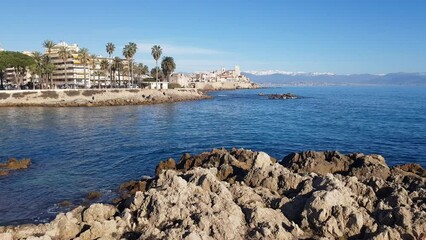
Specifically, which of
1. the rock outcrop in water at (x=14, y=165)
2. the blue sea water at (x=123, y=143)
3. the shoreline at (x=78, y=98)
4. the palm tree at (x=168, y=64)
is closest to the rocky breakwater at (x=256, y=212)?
the blue sea water at (x=123, y=143)

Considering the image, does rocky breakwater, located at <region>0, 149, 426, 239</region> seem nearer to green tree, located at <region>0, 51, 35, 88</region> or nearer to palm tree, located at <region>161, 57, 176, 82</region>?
green tree, located at <region>0, 51, 35, 88</region>

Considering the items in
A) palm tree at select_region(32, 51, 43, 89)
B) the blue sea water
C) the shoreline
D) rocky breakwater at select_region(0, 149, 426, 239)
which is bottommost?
the blue sea water

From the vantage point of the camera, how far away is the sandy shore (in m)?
97.1

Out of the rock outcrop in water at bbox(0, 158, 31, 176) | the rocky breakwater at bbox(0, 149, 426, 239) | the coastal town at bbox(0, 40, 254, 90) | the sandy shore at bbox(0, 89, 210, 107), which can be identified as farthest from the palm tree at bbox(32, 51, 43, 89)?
the rocky breakwater at bbox(0, 149, 426, 239)

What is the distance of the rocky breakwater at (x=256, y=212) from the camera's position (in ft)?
55.4

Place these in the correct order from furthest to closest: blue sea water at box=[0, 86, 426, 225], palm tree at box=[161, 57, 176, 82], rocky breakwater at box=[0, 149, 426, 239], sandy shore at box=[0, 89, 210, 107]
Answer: palm tree at box=[161, 57, 176, 82] → sandy shore at box=[0, 89, 210, 107] → blue sea water at box=[0, 86, 426, 225] → rocky breakwater at box=[0, 149, 426, 239]

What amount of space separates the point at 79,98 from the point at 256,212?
95919mm

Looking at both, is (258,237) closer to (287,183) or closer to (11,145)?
(287,183)

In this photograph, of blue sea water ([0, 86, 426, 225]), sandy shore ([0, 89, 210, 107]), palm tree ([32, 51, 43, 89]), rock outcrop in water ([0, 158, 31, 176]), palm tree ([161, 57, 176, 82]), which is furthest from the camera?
palm tree ([161, 57, 176, 82])

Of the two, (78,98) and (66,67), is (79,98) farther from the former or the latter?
(66,67)

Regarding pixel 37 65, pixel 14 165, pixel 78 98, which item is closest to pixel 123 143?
pixel 14 165

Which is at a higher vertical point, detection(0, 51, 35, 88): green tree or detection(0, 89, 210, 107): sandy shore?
detection(0, 51, 35, 88): green tree

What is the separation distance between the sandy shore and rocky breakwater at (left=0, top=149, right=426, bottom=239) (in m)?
85.8

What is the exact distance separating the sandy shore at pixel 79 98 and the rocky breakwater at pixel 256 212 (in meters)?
85.8
